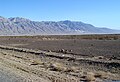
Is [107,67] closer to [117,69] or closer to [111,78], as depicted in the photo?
[117,69]

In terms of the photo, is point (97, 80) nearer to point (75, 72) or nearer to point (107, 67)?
point (75, 72)

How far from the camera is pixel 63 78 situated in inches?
682

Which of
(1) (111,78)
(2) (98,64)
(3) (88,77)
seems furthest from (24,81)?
(2) (98,64)

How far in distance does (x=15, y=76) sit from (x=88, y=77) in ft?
17.0

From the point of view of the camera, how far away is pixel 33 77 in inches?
719

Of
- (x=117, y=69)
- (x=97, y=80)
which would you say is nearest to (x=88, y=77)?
(x=97, y=80)

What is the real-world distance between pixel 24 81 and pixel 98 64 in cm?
898

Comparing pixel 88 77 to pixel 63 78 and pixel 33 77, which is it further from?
pixel 33 77

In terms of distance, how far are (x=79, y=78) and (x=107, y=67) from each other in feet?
17.5

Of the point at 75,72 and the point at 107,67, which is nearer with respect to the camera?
the point at 75,72

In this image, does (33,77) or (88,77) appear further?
(33,77)

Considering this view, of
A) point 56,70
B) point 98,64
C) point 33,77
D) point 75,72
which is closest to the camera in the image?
point 33,77

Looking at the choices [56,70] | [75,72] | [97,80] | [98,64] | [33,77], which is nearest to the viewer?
[97,80]

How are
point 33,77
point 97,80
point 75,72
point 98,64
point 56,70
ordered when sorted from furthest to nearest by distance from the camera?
point 98,64
point 56,70
point 75,72
point 33,77
point 97,80
